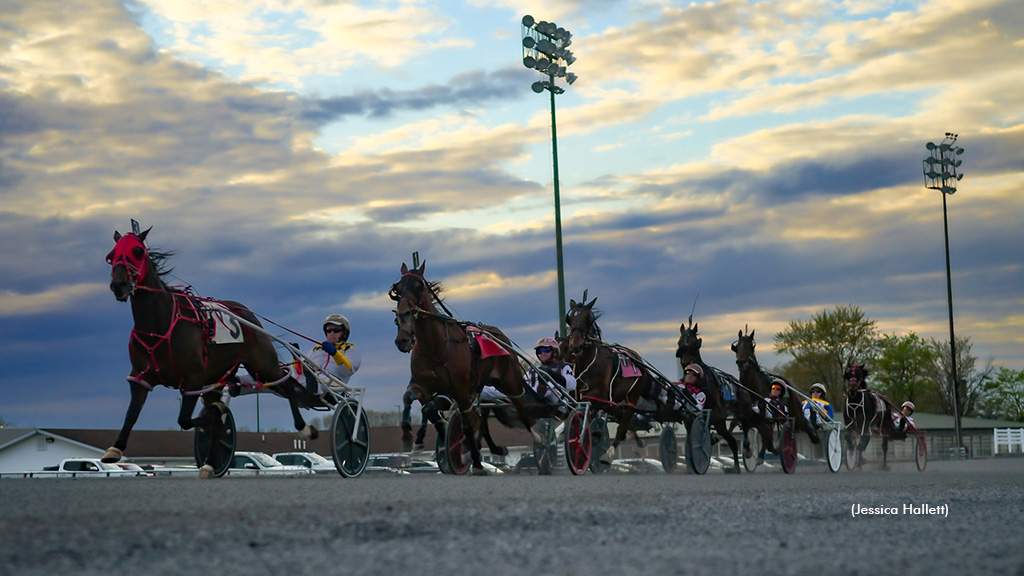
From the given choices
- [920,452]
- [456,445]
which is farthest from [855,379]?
[456,445]

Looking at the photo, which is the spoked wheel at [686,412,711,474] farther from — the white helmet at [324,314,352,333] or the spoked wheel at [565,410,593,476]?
the white helmet at [324,314,352,333]

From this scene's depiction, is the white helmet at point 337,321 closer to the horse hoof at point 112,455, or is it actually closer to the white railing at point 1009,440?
the horse hoof at point 112,455

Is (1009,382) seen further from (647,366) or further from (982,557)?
(982,557)

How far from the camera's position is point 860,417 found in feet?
81.3

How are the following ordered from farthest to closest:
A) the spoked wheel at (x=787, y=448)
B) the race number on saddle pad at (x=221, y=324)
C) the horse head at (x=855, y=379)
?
the horse head at (x=855, y=379), the spoked wheel at (x=787, y=448), the race number on saddle pad at (x=221, y=324)

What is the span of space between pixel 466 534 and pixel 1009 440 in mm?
57586

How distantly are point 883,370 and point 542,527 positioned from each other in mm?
76895

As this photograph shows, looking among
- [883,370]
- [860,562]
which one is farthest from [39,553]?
[883,370]

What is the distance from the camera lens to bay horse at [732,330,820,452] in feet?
68.5

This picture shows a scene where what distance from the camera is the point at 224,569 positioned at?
4559mm

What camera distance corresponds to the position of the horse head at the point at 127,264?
435 inches

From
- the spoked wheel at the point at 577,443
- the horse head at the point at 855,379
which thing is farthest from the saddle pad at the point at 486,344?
the horse head at the point at 855,379

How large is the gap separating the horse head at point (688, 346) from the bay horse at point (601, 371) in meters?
2.01

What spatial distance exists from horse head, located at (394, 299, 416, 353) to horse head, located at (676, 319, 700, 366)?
7.75m
